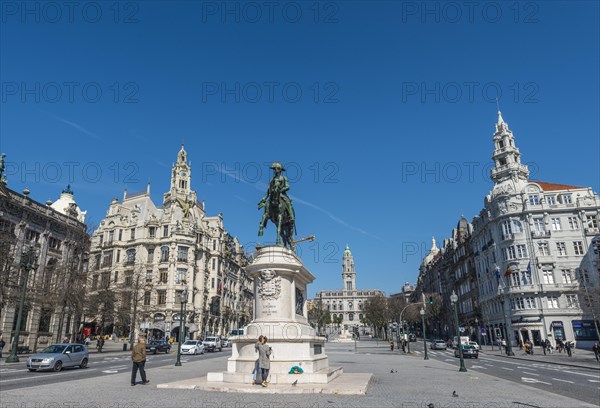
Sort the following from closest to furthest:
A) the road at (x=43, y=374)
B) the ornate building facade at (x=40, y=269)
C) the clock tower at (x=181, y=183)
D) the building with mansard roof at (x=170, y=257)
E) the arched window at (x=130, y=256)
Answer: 1. the road at (x=43, y=374)
2. the ornate building facade at (x=40, y=269)
3. the building with mansard roof at (x=170, y=257)
4. the arched window at (x=130, y=256)
5. the clock tower at (x=181, y=183)

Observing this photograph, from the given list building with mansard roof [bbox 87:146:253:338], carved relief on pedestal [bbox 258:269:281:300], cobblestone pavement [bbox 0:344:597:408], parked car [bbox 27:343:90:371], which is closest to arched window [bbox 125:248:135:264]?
building with mansard roof [bbox 87:146:253:338]

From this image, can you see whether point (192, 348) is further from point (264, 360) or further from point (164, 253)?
point (264, 360)

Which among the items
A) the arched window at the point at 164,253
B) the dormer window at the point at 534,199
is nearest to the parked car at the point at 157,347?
the arched window at the point at 164,253

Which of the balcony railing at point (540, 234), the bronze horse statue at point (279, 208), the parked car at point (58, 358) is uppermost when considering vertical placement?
the balcony railing at point (540, 234)

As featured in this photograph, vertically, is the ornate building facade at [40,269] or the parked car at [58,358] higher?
the ornate building facade at [40,269]

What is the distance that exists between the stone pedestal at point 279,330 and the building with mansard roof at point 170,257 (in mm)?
46697

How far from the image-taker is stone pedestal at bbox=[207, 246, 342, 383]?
45.8 feet

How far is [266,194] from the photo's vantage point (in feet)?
61.2

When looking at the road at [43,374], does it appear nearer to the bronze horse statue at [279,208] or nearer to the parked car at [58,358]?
the parked car at [58,358]

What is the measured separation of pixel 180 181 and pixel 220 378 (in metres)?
72.9

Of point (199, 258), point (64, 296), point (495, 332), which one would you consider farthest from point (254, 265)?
point (199, 258)

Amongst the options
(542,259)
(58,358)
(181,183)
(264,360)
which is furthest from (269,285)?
(181,183)

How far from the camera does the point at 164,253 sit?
231ft

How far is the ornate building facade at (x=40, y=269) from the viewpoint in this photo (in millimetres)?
38922
